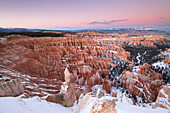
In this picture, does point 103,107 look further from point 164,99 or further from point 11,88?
point 164,99

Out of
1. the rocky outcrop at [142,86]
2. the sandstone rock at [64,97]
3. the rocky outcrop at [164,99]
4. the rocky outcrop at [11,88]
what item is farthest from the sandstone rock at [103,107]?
the rocky outcrop at [142,86]

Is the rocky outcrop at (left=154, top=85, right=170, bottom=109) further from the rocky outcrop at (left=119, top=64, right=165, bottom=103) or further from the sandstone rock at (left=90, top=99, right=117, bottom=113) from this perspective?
the rocky outcrop at (left=119, top=64, right=165, bottom=103)

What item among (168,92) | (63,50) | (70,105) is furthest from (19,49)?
(168,92)

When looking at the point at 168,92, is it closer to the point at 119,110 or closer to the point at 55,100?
the point at 119,110

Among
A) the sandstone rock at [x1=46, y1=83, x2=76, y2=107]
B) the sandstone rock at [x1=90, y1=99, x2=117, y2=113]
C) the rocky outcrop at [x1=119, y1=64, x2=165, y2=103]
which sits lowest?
the rocky outcrop at [x1=119, y1=64, x2=165, y2=103]

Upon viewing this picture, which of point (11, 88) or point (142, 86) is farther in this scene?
point (142, 86)

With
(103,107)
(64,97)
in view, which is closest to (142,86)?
(64,97)

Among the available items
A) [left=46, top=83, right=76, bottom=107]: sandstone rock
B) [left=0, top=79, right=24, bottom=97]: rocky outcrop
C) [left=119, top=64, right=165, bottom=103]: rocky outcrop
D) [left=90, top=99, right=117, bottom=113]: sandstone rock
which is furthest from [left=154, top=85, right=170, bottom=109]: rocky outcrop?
[left=0, top=79, right=24, bottom=97]: rocky outcrop

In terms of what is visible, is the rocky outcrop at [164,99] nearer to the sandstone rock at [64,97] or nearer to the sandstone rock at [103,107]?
the sandstone rock at [103,107]
